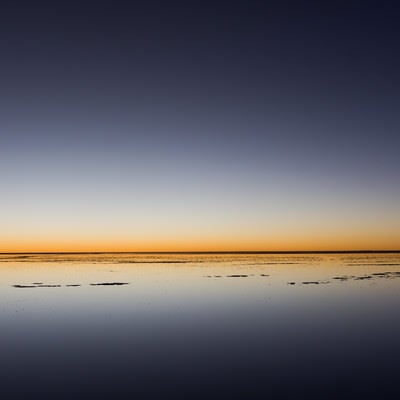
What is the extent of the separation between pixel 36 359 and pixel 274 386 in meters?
6.06

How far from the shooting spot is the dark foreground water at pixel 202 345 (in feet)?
35.4

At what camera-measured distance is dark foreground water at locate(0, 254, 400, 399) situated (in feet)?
35.4

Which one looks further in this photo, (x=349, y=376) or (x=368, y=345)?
(x=368, y=345)

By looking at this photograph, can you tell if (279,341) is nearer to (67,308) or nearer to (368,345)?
(368,345)

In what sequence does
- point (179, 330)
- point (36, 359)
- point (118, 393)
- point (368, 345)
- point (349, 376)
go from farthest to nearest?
point (179, 330)
point (368, 345)
point (36, 359)
point (349, 376)
point (118, 393)

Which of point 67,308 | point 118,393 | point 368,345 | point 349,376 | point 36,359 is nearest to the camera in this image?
point 118,393

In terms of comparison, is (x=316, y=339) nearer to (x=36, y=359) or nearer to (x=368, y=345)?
(x=368, y=345)

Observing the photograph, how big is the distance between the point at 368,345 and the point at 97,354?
23.6 feet

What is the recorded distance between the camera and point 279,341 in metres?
15.2

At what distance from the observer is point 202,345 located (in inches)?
581

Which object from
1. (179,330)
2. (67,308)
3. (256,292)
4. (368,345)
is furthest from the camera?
(256,292)

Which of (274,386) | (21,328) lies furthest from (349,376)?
(21,328)

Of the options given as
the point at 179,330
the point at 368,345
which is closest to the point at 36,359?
the point at 179,330

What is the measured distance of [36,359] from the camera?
521 inches
